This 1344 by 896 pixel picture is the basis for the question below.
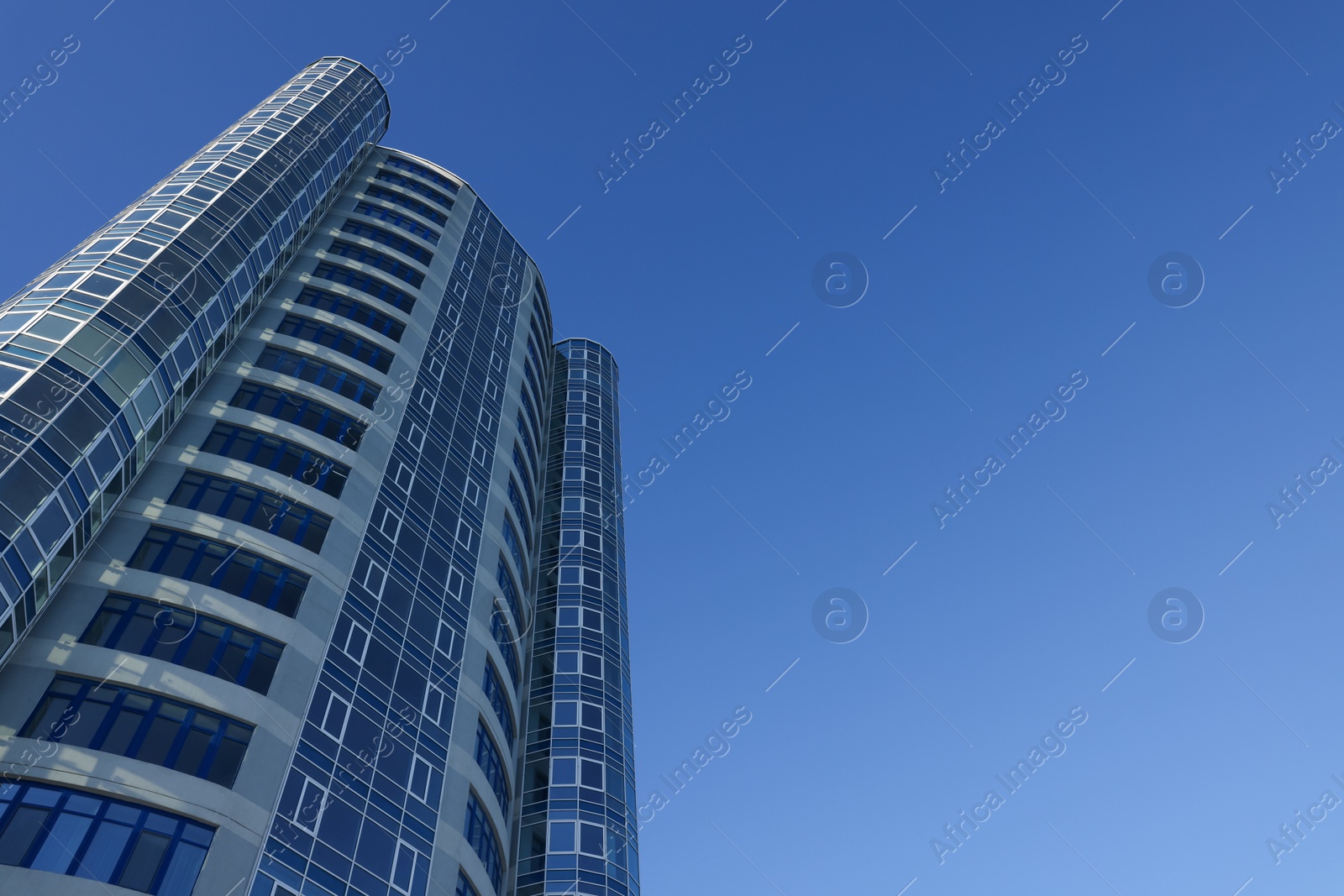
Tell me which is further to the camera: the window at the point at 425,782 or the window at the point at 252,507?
the window at the point at 252,507

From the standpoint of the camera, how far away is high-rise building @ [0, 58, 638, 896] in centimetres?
2247

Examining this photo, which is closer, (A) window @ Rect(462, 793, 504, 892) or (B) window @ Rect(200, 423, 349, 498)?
(A) window @ Rect(462, 793, 504, 892)

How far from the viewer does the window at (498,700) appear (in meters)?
34.1

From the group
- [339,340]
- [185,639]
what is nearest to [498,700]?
[185,639]

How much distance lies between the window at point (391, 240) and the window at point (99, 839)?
3190 cm

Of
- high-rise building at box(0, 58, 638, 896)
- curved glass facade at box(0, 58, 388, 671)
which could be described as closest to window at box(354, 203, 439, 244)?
high-rise building at box(0, 58, 638, 896)

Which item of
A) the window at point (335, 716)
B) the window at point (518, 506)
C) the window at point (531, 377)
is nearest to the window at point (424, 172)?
the window at point (531, 377)

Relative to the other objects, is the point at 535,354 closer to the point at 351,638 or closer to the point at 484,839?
the point at 351,638

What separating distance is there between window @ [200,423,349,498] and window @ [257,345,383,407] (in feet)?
13.7

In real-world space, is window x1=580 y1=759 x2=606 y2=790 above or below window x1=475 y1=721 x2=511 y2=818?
above

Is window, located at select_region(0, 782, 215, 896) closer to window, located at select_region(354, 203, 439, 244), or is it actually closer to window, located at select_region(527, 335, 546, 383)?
window, located at select_region(354, 203, 439, 244)

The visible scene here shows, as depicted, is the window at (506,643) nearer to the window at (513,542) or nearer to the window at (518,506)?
the window at (513,542)

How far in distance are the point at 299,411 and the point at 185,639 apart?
11244 mm

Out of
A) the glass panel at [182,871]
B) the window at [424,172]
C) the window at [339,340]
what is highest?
the window at [424,172]
